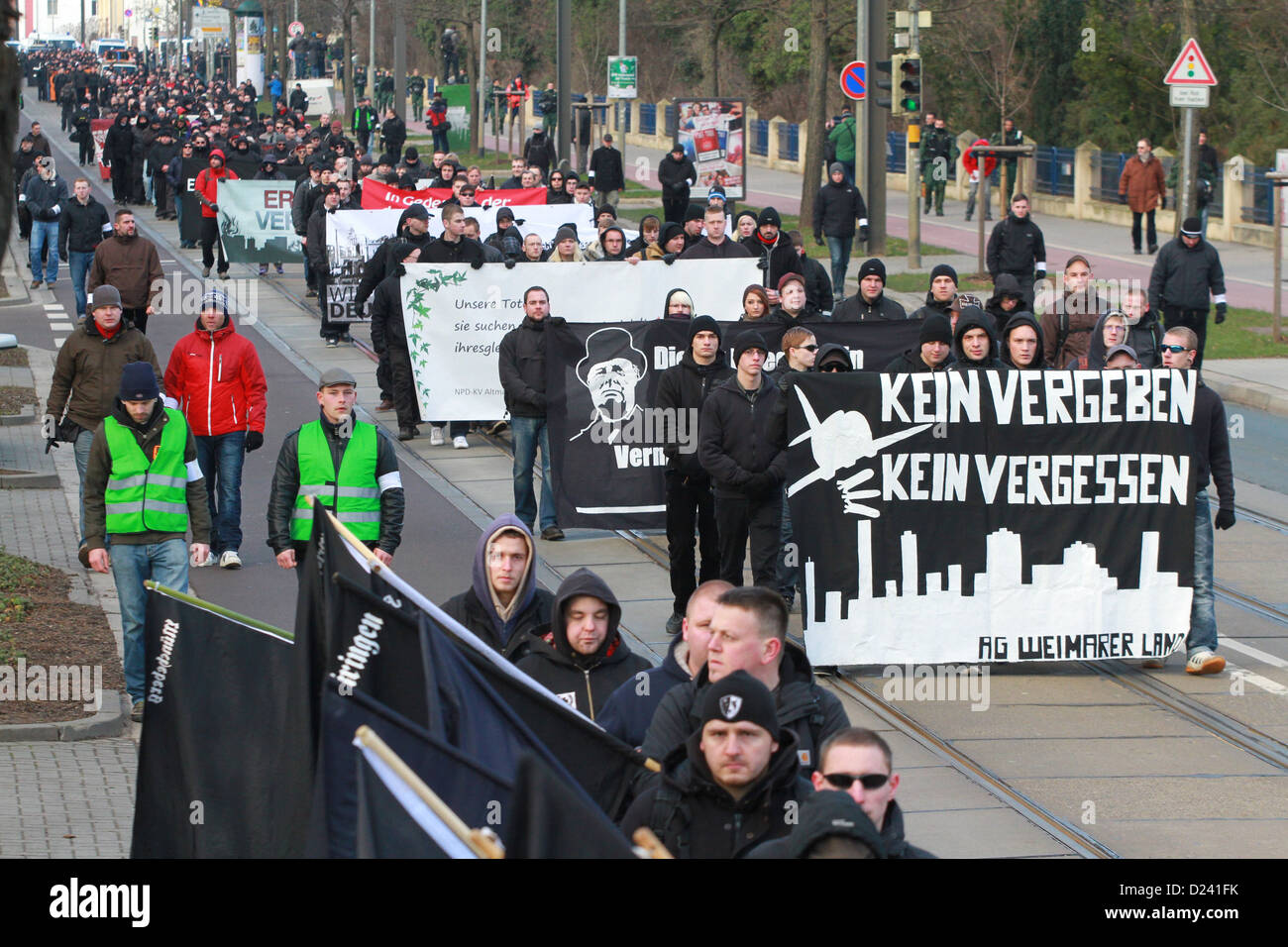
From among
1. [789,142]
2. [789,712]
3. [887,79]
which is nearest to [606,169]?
[887,79]

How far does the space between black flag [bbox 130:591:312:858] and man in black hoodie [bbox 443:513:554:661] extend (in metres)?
1.45

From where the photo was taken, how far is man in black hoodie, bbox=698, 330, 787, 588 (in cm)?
1102

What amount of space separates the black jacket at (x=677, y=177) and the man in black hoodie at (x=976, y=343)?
21.6 m

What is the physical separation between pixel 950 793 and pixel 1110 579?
2.35 m

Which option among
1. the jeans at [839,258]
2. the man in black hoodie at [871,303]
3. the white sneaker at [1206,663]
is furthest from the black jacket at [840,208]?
the white sneaker at [1206,663]

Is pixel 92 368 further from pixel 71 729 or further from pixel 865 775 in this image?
pixel 865 775

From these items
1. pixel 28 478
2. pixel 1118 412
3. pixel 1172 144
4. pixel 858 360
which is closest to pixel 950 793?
pixel 1118 412

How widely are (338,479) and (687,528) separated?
8.65 feet

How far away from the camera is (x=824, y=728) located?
20.6 feet

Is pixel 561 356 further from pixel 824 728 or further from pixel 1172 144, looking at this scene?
pixel 1172 144

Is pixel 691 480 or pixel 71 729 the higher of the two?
pixel 691 480

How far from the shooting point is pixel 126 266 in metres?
18.8
